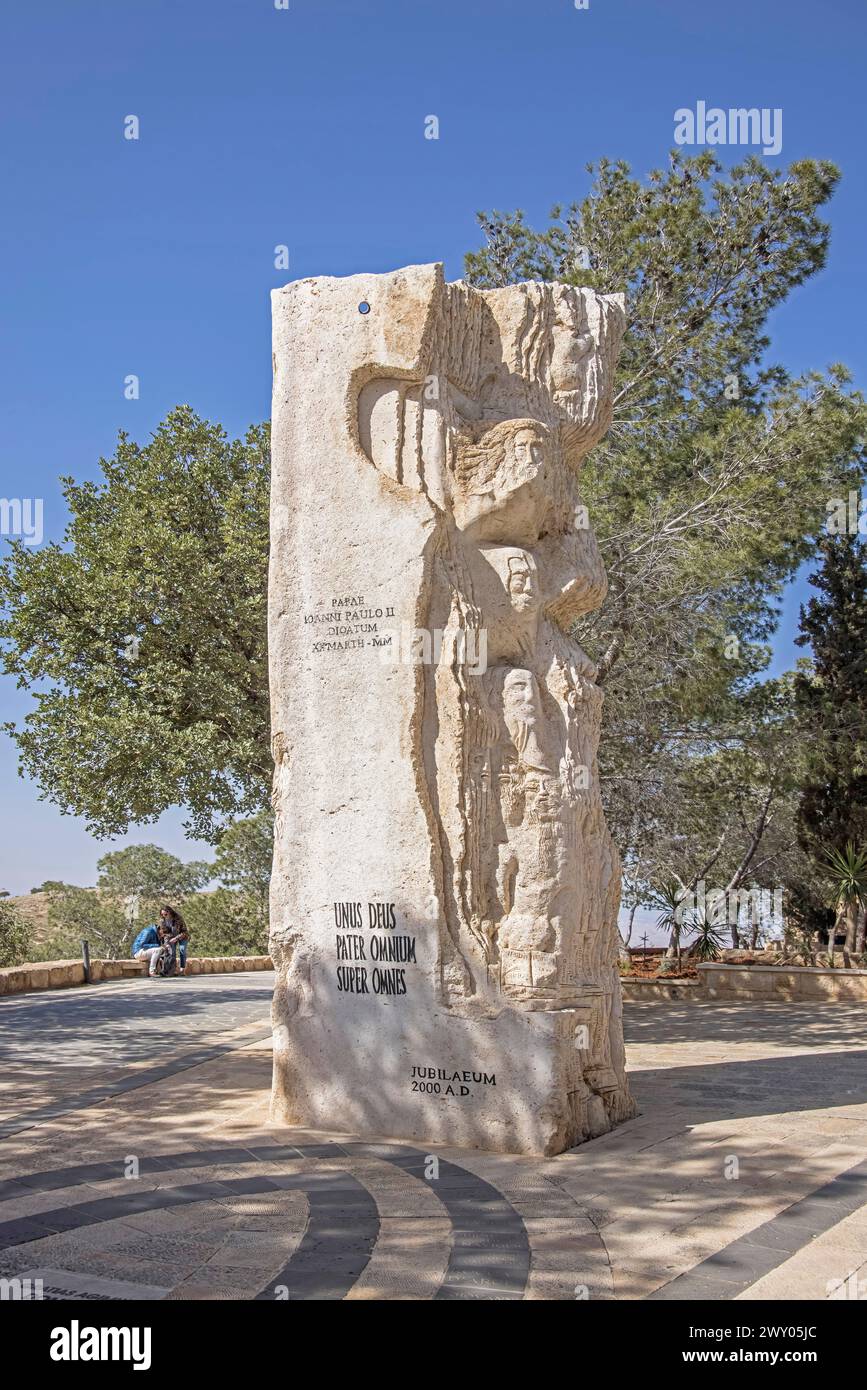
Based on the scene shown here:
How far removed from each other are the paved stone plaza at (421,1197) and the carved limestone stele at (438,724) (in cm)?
46

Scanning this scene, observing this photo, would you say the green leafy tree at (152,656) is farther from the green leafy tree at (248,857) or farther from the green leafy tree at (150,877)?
the green leafy tree at (150,877)

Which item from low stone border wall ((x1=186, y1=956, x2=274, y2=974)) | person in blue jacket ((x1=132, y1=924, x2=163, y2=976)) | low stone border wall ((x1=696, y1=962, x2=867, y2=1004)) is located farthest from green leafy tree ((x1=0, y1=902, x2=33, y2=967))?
low stone border wall ((x1=696, y1=962, x2=867, y2=1004))

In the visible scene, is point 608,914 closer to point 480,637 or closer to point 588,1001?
point 588,1001

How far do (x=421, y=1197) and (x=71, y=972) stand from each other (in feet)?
35.2

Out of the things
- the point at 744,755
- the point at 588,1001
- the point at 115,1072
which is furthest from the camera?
the point at 744,755

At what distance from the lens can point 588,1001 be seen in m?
6.42

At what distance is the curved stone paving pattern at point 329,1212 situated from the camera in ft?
13.6

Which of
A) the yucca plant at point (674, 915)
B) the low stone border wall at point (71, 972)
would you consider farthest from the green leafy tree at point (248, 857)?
the yucca plant at point (674, 915)

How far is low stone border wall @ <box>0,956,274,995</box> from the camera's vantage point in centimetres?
1354

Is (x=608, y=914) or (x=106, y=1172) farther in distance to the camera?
(x=608, y=914)

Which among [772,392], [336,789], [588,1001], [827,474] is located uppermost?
[772,392]

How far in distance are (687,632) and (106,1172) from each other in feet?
26.0

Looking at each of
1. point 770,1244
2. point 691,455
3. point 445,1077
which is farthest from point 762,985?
point 770,1244

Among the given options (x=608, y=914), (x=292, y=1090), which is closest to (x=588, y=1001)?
(x=608, y=914)
